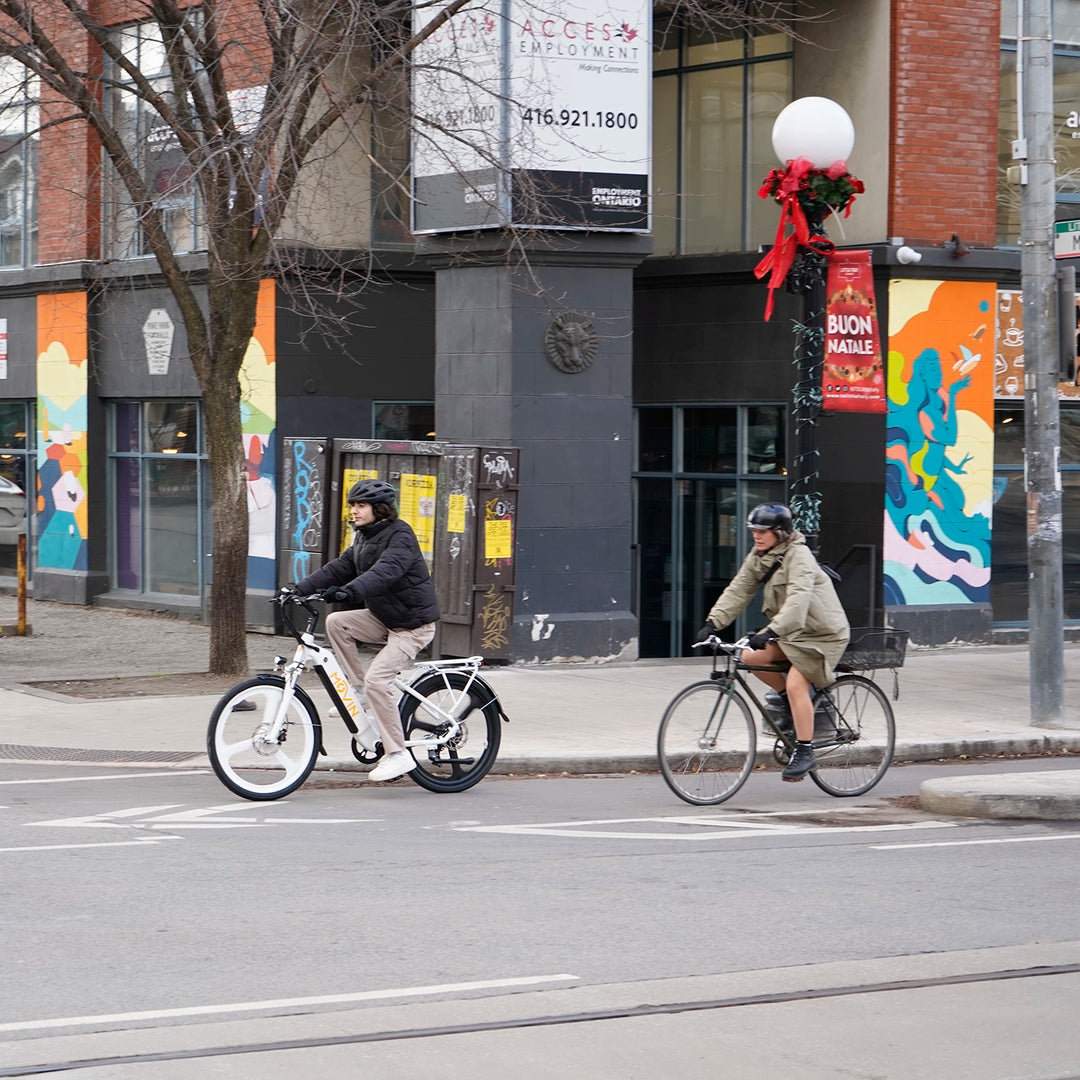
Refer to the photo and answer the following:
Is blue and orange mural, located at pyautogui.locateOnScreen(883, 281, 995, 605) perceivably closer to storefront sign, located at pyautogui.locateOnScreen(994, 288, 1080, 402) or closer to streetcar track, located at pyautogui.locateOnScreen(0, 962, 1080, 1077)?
storefront sign, located at pyautogui.locateOnScreen(994, 288, 1080, 402)

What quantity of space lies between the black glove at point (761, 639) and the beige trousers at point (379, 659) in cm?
190

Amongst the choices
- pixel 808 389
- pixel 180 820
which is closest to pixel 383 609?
pixel 180 820

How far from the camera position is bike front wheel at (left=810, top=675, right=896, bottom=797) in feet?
33.7

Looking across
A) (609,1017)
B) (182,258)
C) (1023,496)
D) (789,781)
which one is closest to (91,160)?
(182,258)

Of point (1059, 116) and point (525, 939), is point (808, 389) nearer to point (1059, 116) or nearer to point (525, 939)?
point (525, 939)

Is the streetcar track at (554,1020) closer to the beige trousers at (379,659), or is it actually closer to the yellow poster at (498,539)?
the beige trousers at (379,659)

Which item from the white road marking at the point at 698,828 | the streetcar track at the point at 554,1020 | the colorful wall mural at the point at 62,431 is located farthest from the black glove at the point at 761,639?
the colorful wall mural at the point at 62,431

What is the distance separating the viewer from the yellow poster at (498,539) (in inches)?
626

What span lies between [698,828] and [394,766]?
190cm

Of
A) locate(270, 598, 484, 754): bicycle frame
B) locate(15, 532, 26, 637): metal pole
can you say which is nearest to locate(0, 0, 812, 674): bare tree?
locate(15, 532, 26, 637): metal pole

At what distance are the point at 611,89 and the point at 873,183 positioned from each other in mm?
3203

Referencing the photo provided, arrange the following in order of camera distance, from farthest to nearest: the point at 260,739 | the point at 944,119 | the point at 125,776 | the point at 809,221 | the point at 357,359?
the point at 357,359 → the point at 944,119 → the point at 809,221 → the point at 125,776 → the point at 260,739

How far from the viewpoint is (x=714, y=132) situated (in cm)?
1973

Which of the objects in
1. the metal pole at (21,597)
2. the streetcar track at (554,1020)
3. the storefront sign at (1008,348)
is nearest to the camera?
the streetcar track at (554,1020)
